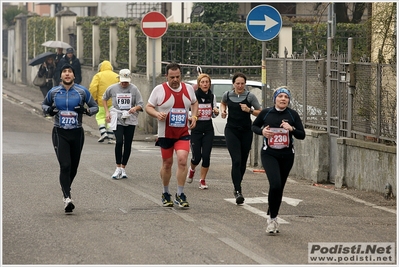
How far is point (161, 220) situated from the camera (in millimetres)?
11453

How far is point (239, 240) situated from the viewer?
10.1m

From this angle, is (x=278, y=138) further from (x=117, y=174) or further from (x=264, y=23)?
(x=264, y=23)

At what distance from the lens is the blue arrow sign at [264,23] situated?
688 inches

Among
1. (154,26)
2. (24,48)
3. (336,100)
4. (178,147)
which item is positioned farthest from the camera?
(24,48)

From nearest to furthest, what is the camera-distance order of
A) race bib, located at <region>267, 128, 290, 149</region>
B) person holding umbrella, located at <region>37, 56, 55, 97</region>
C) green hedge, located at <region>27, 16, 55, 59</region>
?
race bib, located at <region>267, 128, 290, 149</region> → person holding umbrella, located at <region>37, 56, 55, 97</region> → green hedge, located at <region>27, 16, 55, 59</region>

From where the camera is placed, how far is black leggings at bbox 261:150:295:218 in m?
10.8

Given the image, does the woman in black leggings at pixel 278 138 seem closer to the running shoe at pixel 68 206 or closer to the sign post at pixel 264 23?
the running shoe at pixel 68 206

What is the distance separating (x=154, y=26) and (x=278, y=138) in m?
13.4

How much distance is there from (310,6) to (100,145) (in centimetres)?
1863

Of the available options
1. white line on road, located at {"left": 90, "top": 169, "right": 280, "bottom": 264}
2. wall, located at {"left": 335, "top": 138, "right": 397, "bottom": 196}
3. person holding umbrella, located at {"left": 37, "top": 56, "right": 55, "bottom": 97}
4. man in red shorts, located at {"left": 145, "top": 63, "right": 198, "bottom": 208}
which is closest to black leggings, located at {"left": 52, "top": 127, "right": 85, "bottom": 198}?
white line on road, located at {"left": 90, "top": 169, "right": 280, "bottom": 264}

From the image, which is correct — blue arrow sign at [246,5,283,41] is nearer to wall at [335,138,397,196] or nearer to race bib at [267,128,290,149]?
wall at [335,138,397,196]

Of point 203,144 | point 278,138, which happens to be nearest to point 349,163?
point 203,144

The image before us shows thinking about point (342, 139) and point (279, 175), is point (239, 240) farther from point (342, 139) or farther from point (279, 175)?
point (342, 139)

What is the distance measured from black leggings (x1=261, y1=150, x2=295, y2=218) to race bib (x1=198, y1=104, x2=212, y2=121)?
367 cm
